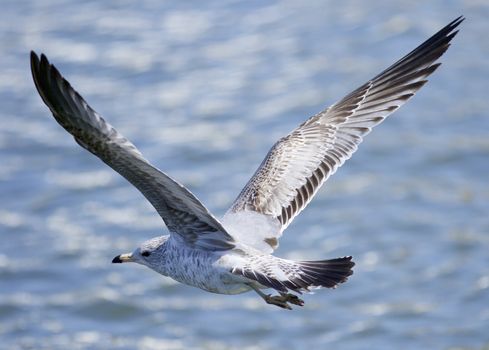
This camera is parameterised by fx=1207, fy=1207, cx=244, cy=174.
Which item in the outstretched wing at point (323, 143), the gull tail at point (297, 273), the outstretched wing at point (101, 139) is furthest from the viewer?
the outstretched wing at point (323, 143)

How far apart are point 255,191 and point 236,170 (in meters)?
6.20

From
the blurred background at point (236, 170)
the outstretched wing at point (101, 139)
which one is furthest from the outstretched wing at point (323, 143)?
the blurred background at point (236, 170)

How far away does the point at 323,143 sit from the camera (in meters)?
9.39

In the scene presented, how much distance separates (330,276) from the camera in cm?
769

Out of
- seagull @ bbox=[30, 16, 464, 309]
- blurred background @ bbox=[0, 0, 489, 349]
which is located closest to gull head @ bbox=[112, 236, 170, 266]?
seagull @ bbox=[30, 16, 464, 309]

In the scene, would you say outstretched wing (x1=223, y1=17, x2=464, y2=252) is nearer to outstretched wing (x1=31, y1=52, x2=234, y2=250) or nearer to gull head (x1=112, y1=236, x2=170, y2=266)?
gull head (x1=112, y1=236, x2=170, y2=266)

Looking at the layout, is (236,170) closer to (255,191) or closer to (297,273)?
(255,191)

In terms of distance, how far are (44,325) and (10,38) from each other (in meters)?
5.47

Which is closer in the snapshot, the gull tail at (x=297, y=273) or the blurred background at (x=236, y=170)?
the gull tail at (x=297, y=273)

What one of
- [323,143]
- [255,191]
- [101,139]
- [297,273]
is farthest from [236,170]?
[101,139]

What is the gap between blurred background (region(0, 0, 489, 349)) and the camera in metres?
13.5

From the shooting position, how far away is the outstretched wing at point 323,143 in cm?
895

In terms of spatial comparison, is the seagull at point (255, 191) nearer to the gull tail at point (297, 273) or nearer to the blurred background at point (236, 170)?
the gull tail at point (297, 273)

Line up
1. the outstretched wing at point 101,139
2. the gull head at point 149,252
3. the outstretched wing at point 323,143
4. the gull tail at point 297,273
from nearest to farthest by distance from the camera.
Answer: the outstretched wing at point 101,139
the gull tail at point 297,273
the gull head at point 149,252
the outstretched wing at point 323,143
